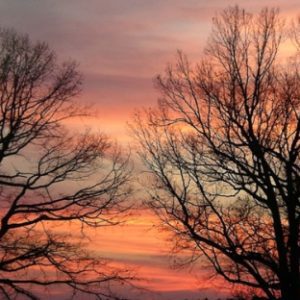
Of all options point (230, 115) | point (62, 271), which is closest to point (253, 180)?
point (230, 115)

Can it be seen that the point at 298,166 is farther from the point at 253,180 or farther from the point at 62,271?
the point at 62,271

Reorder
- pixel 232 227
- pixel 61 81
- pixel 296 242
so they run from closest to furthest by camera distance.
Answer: pixel 296 242 < pixel 232 227 < pixel 61 81

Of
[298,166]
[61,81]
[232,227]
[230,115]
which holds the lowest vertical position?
[232,227]

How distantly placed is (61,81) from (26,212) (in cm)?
482

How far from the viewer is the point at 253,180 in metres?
22.3

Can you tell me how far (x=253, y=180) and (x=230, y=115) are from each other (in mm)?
2226

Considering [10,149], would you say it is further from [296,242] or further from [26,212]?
[296,242]

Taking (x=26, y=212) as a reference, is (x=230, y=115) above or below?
above

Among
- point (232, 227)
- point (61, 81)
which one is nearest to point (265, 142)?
point (232, 227)

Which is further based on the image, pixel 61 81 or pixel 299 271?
pixel 61 81

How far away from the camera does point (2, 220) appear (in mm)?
22969

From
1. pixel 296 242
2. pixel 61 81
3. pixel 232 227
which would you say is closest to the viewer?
pixel 296 242

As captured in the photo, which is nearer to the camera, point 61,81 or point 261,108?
point 261,108

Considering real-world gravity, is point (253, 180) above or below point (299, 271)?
above
